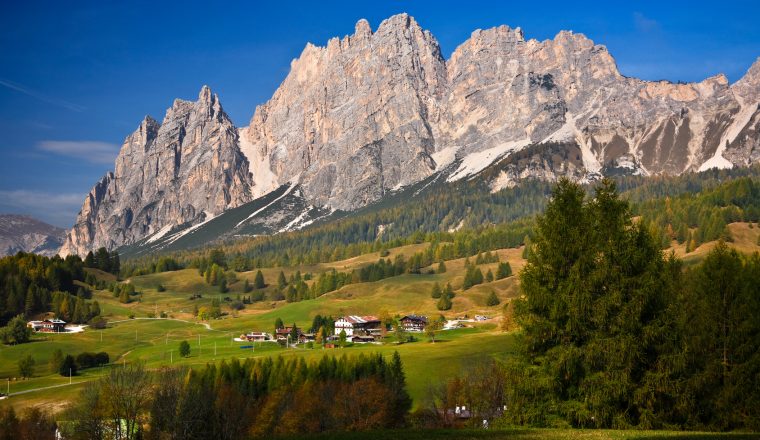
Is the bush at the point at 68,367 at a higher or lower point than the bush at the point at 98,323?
lower

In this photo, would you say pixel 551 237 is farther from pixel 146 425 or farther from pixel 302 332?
pixel 302 332

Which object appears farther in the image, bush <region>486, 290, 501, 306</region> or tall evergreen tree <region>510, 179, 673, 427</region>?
bush <region>486, 290, 501, 306</region>

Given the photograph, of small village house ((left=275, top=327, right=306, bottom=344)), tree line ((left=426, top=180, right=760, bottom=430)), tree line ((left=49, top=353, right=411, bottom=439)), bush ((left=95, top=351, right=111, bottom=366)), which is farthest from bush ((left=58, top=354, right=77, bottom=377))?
tree line ((left=426, top=180, right=760, bottom=430))

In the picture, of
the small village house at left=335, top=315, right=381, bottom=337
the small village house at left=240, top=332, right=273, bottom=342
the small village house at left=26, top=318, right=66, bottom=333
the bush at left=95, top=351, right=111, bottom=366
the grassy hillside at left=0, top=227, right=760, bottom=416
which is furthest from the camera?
the small village house at left=26, top=318, right=66, bottom=333

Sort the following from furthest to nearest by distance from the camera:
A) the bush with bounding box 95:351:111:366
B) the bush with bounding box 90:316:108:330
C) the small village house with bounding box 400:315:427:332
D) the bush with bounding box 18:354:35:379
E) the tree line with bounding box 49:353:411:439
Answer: the bush with bounding box 90:316:108:330, the small village house with bounding box 400:315:427:332, the bush with bounding box 95:351:111:366, the bush with bounding box 18:354:35:379, the tree line with bounding box 49:353:411:439

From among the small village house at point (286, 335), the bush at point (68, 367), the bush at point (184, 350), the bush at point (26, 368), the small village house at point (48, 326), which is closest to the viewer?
the bush at point (26, 368)

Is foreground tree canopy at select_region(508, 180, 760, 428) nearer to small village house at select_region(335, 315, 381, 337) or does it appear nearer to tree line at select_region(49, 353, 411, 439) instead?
tree line at select_region(49, 353, 411, 439)

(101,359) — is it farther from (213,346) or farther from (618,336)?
(618,336)

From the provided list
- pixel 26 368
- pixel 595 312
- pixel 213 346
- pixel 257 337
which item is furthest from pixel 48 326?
pixel 595 312

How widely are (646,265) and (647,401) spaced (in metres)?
6.07

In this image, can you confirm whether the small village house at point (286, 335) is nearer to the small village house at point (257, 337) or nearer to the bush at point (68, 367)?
the small village house at point (257, 337)

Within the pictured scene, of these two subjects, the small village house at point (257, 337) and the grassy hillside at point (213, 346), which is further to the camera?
the small village house at point (257, 337)

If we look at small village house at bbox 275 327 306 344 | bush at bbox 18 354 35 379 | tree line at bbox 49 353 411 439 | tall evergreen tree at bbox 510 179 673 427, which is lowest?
tree line at bbox 49 353 411 439

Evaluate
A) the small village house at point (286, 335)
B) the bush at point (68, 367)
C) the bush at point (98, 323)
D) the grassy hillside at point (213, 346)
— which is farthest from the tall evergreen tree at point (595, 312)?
the bush at point (98, 323)
